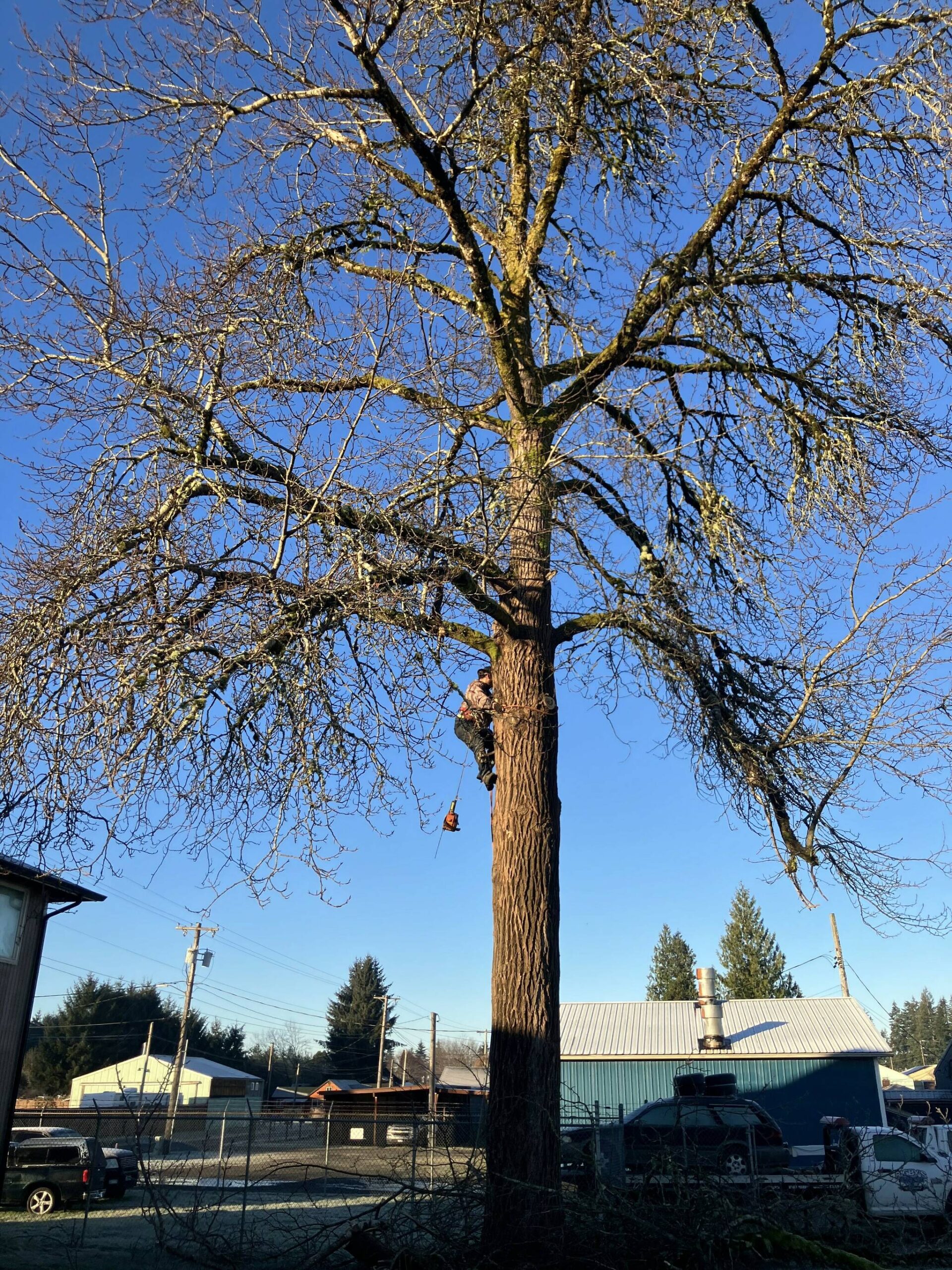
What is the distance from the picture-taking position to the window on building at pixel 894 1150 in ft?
41.6

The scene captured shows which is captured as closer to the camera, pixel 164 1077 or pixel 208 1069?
pixel 164 1077

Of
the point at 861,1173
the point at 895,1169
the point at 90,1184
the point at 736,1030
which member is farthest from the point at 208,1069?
the point at 861,1173

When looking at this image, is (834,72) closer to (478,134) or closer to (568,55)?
(568,55)

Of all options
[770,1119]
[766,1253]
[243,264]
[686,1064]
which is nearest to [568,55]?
[243,264]

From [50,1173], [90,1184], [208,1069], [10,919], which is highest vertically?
[10,919]

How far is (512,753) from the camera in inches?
297

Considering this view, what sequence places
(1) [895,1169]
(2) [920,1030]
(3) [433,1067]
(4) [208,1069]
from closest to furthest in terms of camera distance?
(1) [895,1169]
(3) [433,1067]
(4) [208,1069]
(2) [920,1030]

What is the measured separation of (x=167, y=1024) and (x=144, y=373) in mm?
68318

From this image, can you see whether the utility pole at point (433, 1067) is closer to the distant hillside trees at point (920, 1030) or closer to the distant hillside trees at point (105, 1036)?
the distant hillside trees at point (105, 1036)

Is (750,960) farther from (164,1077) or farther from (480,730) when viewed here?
(480,730)

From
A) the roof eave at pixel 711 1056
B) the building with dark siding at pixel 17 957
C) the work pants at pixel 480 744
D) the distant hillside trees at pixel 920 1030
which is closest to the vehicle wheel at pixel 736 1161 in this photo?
the work pants at pixel 480 744

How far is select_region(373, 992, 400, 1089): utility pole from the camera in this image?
Result: 56906mm

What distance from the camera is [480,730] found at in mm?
8250

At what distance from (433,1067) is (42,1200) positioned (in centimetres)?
2520
